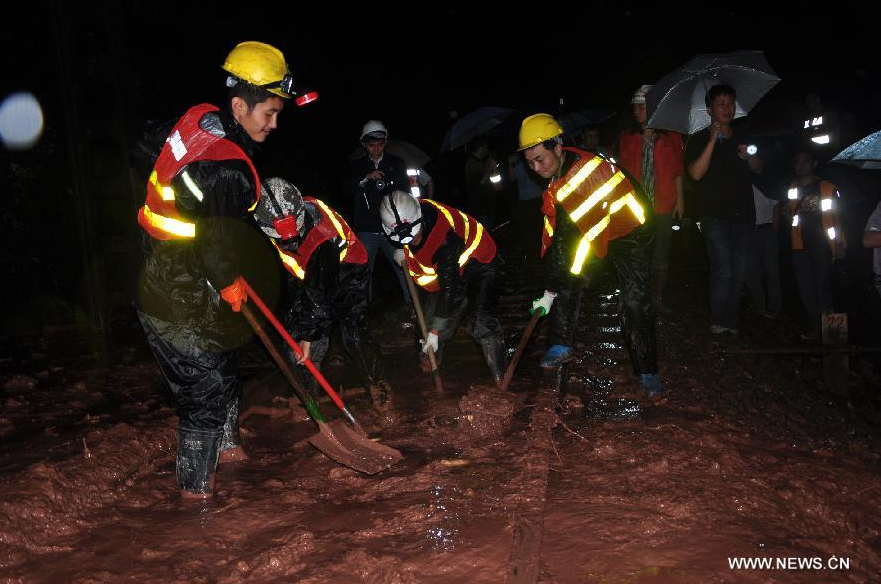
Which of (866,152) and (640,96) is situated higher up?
(640,96)

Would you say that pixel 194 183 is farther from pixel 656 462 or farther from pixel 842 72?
pixel 842 72

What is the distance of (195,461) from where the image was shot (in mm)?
3561

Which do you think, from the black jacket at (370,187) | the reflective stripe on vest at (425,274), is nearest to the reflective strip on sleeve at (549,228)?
the reflective stripe on vest at (425,274)

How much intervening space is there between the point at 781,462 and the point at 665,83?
4.17 m

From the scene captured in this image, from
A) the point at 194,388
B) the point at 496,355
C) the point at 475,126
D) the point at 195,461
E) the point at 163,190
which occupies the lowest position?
the point at 195,461

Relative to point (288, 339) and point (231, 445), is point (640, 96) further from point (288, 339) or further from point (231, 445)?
point (231, 445)

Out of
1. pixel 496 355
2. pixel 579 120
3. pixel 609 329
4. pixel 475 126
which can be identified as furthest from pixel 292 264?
pixel 579 120

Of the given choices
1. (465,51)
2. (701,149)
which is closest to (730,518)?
(701,149)

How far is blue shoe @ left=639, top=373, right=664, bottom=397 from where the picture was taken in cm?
494

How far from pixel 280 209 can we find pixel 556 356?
2479 mm

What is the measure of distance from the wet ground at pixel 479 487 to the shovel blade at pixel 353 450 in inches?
3.3

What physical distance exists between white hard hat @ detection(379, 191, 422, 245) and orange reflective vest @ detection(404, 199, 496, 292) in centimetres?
12

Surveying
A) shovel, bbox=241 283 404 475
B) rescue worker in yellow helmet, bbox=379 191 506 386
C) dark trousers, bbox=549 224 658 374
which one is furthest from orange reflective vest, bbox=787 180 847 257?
shovel, bbox=241 283 404 475

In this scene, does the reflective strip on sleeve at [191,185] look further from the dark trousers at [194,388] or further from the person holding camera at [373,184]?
the person holding camera at [373,184]
